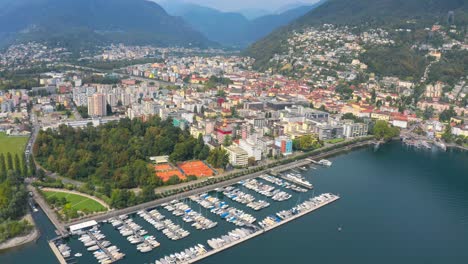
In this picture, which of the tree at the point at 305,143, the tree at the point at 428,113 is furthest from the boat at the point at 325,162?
the tree at the point at 428,113

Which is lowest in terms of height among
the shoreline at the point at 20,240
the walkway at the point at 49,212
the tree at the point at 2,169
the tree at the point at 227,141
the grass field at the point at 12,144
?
the shoreline at the point at 20,240

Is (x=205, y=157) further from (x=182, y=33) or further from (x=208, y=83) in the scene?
(x=182, y=33)

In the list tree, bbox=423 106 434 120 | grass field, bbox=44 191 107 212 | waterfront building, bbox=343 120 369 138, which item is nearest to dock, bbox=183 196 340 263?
grass field, bbox=44 191 107 212

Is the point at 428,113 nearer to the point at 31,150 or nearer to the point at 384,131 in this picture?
the point at 384,131

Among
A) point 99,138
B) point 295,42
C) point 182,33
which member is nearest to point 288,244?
point 99,138

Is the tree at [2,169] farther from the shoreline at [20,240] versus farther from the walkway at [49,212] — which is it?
the shoreline at [20,240]

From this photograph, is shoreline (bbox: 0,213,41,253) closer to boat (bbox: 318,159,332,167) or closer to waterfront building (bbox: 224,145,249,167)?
waterfront building (bbox: 224,145,249,167)
